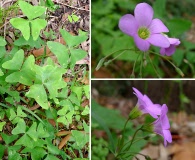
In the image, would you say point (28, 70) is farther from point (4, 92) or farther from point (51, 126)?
point (51, 126)

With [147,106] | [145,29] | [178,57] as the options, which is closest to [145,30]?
[145,29]

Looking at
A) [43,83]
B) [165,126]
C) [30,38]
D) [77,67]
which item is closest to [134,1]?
[77,67]

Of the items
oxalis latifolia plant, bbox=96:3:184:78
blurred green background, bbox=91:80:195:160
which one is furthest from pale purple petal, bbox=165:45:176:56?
blurred green background, bbox=91:80:195:160

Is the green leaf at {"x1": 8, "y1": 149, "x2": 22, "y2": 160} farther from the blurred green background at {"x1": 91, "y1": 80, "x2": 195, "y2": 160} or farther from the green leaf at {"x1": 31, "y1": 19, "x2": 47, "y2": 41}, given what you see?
the blurred green background at {"x1": 91, "y1": 80, "x2": 195, "y2": 160}

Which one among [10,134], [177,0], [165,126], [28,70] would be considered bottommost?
[10,134]

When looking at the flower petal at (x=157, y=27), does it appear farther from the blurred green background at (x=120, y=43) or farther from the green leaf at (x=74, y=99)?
the green leaf at (x=74, y=99)

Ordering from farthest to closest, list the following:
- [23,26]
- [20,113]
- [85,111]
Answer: [85,111] < [20,113] < [23,26]

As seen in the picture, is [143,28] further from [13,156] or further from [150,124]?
[13,156]
